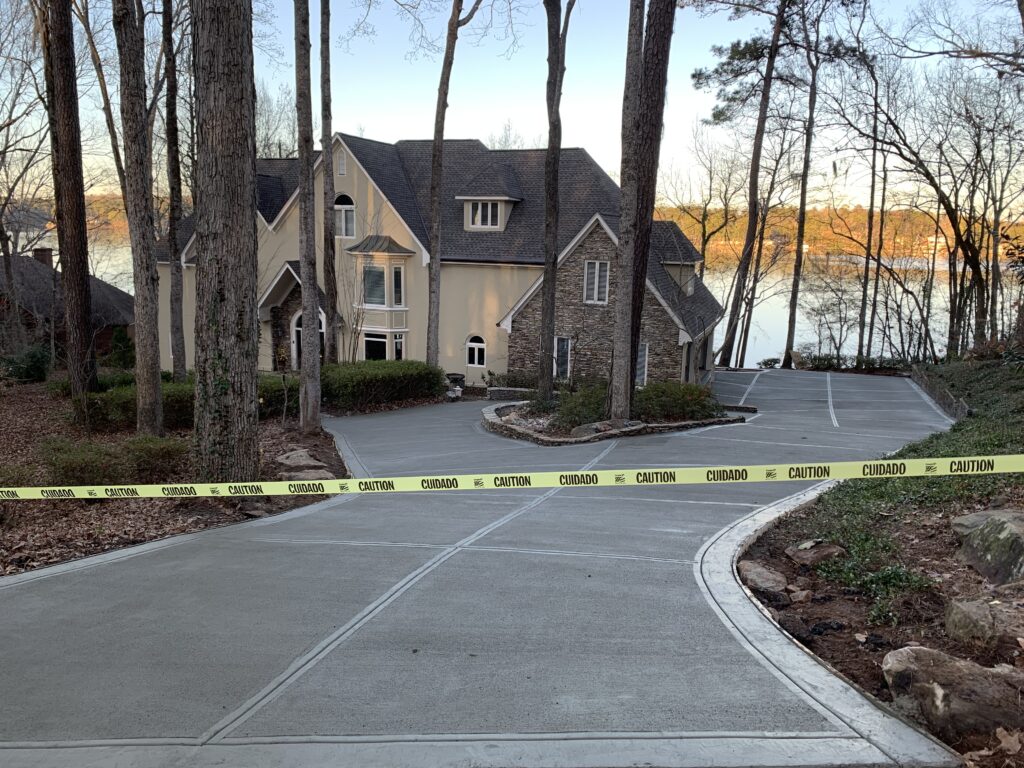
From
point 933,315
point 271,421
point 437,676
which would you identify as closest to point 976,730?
point 437,676

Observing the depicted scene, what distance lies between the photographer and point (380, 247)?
104 ft

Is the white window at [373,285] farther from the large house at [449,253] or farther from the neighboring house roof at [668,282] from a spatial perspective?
the neighboring house roof at [668,282]

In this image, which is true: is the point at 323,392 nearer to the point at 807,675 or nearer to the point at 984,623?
the point at 807,675

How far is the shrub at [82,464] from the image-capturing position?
950 centimetres

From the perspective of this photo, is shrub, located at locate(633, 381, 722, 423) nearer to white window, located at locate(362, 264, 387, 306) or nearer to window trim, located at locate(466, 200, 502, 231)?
window trim, located at locate(466, 200, 502, 231)

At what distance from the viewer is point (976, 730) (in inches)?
160

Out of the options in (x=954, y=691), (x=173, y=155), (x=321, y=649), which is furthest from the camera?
(x=173, y=155)

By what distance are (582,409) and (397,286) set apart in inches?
686

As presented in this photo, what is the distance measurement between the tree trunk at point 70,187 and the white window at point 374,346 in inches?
587

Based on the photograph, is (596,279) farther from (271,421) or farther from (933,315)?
(933,315)

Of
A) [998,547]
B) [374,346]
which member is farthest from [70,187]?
[998,547]

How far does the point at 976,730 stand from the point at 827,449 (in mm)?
10411

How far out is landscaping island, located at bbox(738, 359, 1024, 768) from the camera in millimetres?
4184

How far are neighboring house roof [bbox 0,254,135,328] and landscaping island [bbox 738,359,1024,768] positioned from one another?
36095 millimetres
